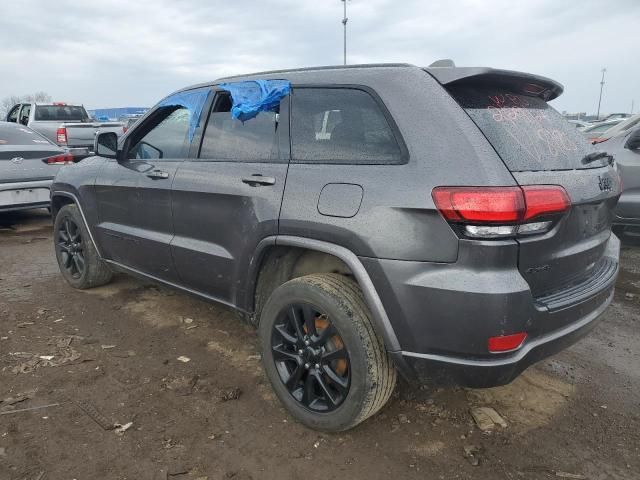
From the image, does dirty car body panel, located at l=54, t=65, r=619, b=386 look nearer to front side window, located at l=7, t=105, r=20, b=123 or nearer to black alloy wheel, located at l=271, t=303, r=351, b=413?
black alloy wheel, located at l=271, t=303, r=351, b=413

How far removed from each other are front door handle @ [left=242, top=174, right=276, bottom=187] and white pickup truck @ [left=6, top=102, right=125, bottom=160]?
9379mm

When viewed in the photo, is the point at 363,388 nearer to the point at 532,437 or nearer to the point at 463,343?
the point at 463,343

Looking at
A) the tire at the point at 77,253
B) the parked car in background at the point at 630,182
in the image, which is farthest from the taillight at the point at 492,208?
the parked car in background at the point at 630,182

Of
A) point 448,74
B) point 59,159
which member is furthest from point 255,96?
point 59,159

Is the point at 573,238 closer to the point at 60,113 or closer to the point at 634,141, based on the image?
the point at 634,141

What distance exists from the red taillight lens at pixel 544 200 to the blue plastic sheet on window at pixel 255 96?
1.40 meters

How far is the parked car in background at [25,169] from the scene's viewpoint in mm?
6629

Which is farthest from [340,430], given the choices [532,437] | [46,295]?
[46,295]

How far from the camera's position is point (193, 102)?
3.29m

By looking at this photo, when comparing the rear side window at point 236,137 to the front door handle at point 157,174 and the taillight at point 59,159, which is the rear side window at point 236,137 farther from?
the taillight at point 59,159

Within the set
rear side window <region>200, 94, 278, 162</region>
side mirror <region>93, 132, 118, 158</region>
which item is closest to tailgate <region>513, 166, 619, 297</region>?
rear side window <region>200, 94, 278, 162</region>

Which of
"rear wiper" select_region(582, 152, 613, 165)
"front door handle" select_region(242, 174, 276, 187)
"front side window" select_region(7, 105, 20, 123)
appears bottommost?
"front door handle" select_region(242, 174, 276, 187)

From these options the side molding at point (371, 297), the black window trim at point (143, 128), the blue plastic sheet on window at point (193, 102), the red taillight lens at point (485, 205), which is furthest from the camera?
the black window trim at point (143, 128)

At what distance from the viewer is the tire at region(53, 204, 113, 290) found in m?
4.35
